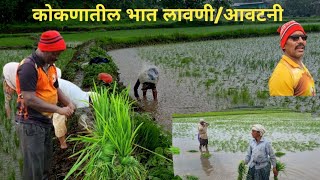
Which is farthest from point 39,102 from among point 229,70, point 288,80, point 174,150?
point 229,70

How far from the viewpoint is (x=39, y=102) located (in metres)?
2.80

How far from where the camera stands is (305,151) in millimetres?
2318

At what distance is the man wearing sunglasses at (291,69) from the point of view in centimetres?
228

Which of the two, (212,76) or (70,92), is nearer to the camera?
(70,92)

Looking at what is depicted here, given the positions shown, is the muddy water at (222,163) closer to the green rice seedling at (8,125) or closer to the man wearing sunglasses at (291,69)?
the man wearing sunglasses at (291,69)

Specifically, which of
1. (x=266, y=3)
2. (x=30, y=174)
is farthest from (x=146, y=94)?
(x=30, y=174)

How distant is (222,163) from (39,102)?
43.2 inches

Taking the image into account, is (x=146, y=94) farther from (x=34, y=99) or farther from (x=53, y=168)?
(x=34, y=99)

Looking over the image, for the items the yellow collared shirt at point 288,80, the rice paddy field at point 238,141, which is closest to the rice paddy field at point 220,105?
the rice paddy field at point 238,141

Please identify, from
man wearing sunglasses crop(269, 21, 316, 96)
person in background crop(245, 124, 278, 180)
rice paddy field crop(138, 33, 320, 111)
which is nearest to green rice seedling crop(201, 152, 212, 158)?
person in background crop(245, 124, 278, 180)

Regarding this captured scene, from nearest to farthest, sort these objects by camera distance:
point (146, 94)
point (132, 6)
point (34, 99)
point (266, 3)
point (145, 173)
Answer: point (145, 173) → point (34, 99) → point (266, 3) → point (132, 6) → point (146, 94)

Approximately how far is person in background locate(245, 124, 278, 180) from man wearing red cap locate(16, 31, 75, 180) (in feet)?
3.94

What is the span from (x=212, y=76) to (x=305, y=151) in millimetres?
8087

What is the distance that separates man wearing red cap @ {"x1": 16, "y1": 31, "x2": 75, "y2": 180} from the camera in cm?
275
